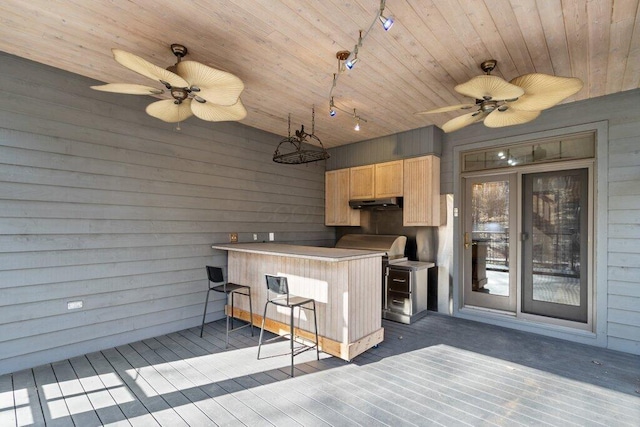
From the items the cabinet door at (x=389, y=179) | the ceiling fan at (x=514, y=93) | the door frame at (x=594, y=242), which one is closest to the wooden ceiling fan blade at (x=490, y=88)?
the ceiling fan at (x=514, y=93)

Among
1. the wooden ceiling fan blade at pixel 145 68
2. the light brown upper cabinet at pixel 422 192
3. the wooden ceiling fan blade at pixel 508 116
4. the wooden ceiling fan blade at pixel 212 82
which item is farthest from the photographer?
the light brown upper cabinet at pixel 422 192

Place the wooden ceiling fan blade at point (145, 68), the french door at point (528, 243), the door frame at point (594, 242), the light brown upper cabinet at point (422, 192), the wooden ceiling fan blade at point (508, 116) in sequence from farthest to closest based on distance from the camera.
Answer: the light brown upper cabinet at point (422, 192), the french door at point (528, 243), the door frame at point (594, 242), the wooden ceiling fan blade at point (508, 116), the wooden ceiling fan blade at point (145, 68)

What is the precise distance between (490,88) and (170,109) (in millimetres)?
2808

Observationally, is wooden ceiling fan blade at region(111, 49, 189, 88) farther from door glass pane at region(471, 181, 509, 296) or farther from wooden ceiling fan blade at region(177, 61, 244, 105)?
door glass pane at region(471, 181, 509, 296)

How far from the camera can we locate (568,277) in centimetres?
386

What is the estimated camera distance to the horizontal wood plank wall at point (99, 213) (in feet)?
9.36

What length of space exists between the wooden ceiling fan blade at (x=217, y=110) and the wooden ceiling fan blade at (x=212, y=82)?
0.24 meters

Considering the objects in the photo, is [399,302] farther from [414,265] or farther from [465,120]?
[465,120]

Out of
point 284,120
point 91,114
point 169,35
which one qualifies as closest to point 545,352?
point 284,120

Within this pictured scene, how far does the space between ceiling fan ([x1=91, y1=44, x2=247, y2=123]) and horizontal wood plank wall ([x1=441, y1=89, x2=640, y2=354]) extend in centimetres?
406

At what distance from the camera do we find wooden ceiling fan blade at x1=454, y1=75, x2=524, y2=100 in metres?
2.36

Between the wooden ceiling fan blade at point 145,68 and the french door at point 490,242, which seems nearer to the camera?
the wooden ceiling fan blade at point 145,68

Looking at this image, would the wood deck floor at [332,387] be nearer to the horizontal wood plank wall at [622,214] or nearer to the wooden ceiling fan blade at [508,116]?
the horizontal wood plank wall at [622,214]

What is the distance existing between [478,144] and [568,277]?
206 centimetres
